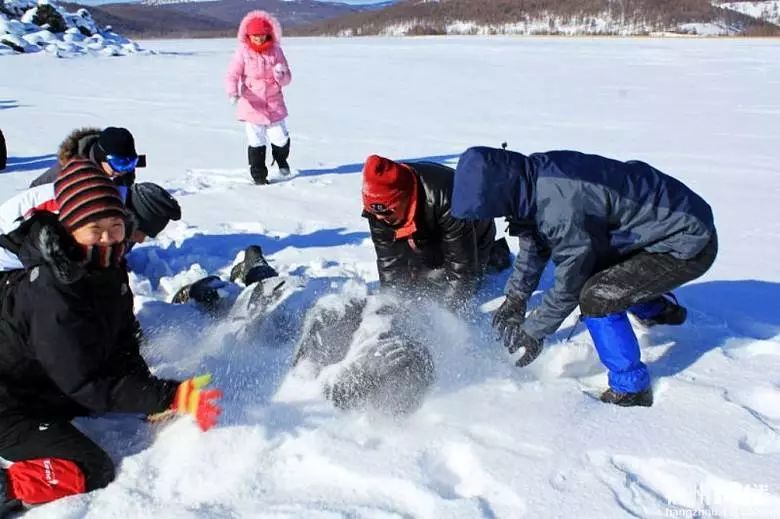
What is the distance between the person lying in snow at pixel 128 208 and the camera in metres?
2.41

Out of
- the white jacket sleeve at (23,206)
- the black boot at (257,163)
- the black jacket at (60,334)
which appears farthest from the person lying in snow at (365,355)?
the black boot at (257,163)

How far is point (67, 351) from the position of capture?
201cm

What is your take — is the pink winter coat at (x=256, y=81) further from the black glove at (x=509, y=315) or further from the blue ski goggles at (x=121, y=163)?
the black glove at (x=509, y=315)

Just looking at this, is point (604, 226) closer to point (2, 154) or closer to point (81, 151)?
point (81, 151)

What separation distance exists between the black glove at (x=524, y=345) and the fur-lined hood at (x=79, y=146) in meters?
2.19

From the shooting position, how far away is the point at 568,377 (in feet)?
8.79

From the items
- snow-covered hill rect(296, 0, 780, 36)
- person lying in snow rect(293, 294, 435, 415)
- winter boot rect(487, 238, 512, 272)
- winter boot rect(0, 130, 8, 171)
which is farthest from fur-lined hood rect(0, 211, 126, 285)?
snow-covered hill rect(296, 0, 780, 36)

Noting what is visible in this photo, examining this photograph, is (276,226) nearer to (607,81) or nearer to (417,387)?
(417,387)

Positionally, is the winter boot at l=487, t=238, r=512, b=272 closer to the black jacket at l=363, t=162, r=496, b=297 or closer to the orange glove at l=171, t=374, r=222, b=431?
the black jacket at l=363, t=162, r=496, b=297

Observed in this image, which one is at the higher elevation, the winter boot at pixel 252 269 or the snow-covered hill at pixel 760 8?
the snow-covered hill at pixel 760 8

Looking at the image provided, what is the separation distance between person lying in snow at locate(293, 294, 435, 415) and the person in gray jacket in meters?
0.51

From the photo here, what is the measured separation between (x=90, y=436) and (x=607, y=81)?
12283 millimetres

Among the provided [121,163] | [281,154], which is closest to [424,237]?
[121,163]

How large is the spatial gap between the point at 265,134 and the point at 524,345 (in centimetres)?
378
